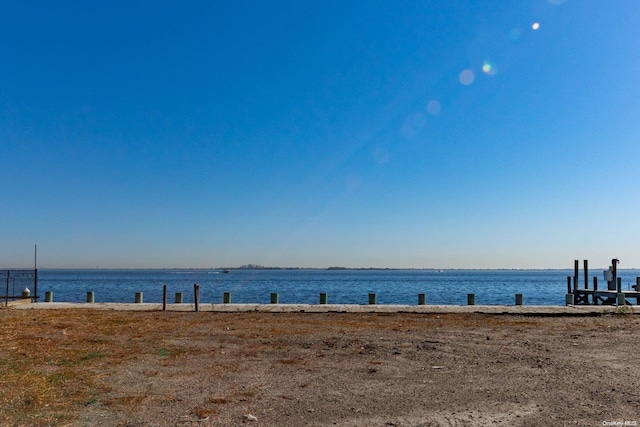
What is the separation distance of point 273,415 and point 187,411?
4.39 feet

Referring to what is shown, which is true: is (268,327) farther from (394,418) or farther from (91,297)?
(91,297)

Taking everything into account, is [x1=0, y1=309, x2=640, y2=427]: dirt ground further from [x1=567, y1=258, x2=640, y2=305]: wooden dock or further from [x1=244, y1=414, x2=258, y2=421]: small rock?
[x1=567, y1=258, x2=640, y2=305]: wooden dock

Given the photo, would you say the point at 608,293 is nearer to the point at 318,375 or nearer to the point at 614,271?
the point at 614,271

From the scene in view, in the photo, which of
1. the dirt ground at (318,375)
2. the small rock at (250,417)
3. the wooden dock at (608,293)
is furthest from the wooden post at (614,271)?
the small rock at (250,417)

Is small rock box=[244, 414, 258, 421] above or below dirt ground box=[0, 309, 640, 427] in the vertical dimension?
above

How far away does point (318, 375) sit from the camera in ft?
32.8

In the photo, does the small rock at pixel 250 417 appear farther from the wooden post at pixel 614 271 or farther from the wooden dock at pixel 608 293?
the wooden post at pixel 614 271

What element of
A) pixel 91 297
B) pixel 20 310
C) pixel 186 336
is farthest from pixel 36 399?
pixel 91 297

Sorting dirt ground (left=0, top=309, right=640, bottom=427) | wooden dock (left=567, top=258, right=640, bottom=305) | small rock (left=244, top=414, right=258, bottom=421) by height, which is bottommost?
wooden dock (left=567, top=258, right=640, bottom=305)

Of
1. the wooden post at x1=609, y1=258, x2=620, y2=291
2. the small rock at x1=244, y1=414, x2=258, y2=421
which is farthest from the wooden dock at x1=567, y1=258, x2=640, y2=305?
the small rock at x1=244, y1=414, x2=258, y2=421

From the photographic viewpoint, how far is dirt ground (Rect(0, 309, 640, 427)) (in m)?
7.36

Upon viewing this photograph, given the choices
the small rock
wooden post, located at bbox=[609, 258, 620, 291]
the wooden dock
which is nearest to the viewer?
the small rock

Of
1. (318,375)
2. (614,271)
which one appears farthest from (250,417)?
(614,271)

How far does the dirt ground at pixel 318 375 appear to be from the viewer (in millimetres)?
7359
